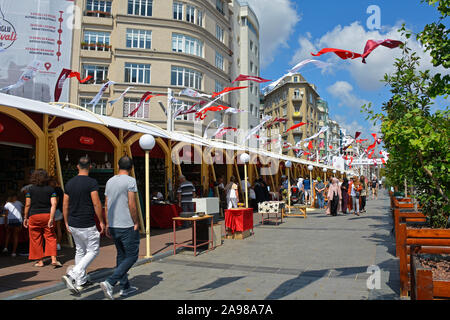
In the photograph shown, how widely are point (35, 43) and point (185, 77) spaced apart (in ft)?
48.2

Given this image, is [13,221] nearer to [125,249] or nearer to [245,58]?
[125,249]

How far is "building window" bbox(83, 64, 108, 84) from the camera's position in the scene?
28031mm

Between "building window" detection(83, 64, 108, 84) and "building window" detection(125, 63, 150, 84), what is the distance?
5.97 feet

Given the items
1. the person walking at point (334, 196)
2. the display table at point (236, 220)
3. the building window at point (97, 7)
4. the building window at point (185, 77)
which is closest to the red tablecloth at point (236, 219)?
the display table at point (236, 220)

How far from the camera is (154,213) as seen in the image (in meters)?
11.3

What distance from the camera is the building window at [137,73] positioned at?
28031 mm

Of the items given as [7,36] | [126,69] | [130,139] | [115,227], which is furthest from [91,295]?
[126,69]

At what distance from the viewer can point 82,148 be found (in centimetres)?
915

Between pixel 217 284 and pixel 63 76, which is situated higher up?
pixel 63 76

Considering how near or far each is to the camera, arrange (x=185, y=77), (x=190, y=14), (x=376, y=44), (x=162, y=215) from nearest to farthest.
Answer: (x=376, y=44) < (x=162, y=215) < (x=185, y=77) < (x=190, y=14)

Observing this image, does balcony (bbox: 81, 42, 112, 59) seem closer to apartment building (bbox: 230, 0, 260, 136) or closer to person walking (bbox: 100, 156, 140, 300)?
apartment building (bbox: 230, 0, 260, 136)

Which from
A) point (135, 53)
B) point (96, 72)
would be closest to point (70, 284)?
point (135, 53)

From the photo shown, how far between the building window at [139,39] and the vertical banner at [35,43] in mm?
11807

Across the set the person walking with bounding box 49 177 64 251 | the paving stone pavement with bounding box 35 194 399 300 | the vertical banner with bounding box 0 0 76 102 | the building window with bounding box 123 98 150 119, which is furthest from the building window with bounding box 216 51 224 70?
the person walking with bounding box 49 177 64 251
